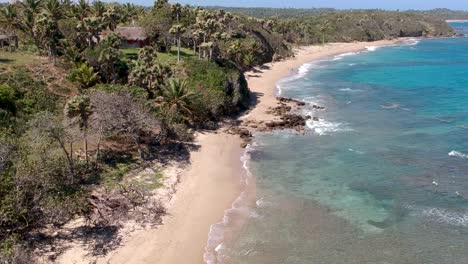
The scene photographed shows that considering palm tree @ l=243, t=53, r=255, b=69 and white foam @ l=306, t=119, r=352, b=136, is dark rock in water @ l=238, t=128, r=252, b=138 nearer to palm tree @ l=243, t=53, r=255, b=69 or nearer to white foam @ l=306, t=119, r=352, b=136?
white foam @ l=306, t=119, r=352, b=136

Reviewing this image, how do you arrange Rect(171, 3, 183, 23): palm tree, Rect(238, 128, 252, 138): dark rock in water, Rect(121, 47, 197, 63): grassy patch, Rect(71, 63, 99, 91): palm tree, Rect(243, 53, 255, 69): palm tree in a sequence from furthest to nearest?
Rect(243, 53, 255, 69): palm tree
Rect(171, 3, 183, 23): palm tree
Rect(121, 47, 197, 63): grassy patch
Rect(71, 63, 99, 91): palm tree
Rect(238, 128, 252, 138): dark rock in water

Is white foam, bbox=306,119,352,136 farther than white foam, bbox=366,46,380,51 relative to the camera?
No

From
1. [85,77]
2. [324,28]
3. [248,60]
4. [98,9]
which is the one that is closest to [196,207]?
[85,77]

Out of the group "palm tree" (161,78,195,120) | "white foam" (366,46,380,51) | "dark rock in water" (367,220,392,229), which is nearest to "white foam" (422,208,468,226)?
"dark rock in water" (367,220,392,229)

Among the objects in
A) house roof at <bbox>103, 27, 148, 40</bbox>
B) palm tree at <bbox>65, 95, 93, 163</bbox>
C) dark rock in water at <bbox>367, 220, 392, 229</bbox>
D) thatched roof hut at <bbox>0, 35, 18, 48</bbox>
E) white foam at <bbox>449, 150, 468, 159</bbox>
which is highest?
house roof at <bbox>103, 27, 148, 40</bbox>

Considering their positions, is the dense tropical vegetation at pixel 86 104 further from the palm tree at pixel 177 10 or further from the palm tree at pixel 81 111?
the palm tree at pixel 177 10

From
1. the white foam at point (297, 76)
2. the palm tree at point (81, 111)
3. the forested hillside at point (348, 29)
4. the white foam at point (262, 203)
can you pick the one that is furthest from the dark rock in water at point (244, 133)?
the forested hillside at point (348, 29)

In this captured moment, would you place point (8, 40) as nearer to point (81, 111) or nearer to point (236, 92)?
point (81, 111)
